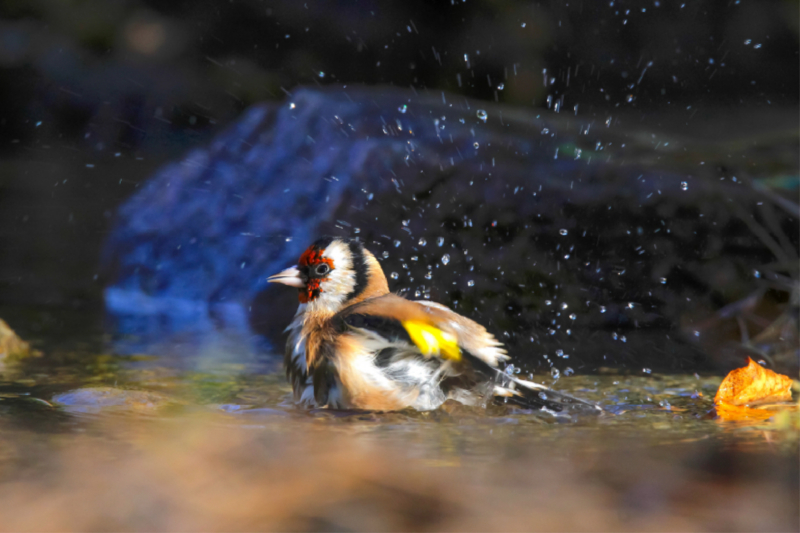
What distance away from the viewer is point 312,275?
244 cm

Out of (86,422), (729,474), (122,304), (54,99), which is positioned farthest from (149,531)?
(54,99)

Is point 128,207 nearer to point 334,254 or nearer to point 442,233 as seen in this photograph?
point 442,233

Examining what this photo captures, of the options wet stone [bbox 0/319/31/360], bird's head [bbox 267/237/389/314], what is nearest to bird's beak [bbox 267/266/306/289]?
bird's head [bbox 267/237/389/314]

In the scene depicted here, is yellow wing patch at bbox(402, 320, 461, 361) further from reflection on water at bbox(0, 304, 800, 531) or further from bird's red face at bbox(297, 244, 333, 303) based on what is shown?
bird's red face at bbox(297, 244, 333, 303)

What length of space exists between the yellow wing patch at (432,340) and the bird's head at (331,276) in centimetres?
31

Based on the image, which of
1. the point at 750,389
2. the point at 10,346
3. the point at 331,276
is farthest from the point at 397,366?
the point at 10,346

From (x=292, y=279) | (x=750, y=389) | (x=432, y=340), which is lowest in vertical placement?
(x=750, y=389)

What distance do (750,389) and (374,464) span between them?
4.02 feet

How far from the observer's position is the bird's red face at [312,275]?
244 centimetres

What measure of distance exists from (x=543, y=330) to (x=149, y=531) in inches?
92.7

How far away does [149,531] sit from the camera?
1.32m

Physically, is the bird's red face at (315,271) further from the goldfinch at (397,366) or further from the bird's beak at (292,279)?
the goldfinch at (397,366)

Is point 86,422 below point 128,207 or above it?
below

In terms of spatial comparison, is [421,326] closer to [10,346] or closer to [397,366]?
[397,366]
